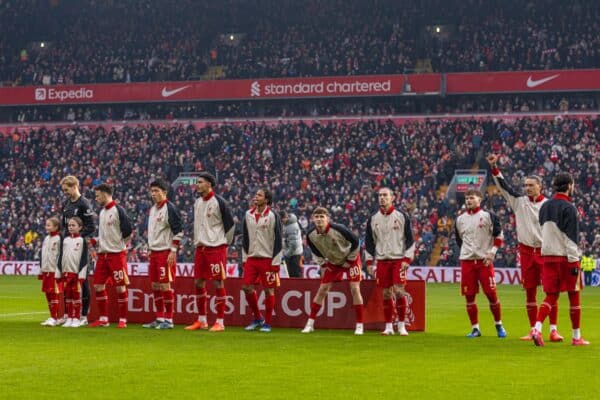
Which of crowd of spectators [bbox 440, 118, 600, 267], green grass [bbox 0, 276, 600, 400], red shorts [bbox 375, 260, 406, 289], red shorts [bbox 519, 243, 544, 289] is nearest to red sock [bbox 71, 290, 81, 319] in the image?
green grass [bbox 0, 276, 600, 400]

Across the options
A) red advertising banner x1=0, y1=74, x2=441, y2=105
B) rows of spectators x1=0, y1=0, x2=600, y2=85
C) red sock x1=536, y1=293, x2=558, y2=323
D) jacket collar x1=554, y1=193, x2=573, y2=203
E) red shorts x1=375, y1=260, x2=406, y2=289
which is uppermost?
rows of spectators x1=0, y1=0, x2=600, y2=85

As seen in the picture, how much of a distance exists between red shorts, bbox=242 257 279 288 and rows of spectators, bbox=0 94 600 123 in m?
38.5

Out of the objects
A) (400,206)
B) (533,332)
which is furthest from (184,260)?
(533,332)

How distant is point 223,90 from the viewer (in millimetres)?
59000

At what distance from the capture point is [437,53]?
57000 millimetres

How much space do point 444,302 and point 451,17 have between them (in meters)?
34.2

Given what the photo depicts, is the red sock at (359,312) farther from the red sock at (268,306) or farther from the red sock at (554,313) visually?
the red sock at (554,313)

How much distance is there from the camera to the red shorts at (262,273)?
678 inches

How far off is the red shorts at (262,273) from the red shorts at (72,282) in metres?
2.96

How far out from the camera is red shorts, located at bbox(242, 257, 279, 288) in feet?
56.5

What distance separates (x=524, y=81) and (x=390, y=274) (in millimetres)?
38521

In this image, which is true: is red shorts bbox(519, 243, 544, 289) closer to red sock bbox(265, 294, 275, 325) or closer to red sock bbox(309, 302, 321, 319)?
red sock bbox(309, 302, 321, 319)

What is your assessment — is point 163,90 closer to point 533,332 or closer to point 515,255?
point 515,255

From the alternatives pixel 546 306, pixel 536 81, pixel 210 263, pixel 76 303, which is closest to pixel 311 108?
pixel 536 81
